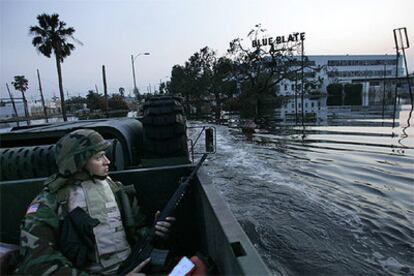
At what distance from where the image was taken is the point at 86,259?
214 centimetres

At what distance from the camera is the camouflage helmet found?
2135 millimetres

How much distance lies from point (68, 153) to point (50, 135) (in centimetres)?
225

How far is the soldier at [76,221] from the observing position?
189cm

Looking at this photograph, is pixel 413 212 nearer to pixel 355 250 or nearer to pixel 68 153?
pixel 355 250

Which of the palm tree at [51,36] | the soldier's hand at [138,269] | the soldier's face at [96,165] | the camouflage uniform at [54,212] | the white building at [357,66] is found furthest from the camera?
the white building at [357,66]

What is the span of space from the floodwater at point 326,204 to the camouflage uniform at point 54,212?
2.75 metres

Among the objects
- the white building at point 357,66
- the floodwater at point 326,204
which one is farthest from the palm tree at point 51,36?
the white building at point 357,66

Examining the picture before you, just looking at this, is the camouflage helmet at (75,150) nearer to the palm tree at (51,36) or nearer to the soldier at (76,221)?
the soldier at (76,221)

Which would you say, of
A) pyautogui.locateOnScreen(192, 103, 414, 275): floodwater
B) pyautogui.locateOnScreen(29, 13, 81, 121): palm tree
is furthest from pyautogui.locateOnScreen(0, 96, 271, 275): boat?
pyautogui.locateOnScreen(29, 13, 81, 121): palm tree

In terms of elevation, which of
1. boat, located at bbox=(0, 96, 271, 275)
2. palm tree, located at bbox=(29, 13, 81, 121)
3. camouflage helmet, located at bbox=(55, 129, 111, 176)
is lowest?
boat, located at bbox=(0, 96, 271, 275)

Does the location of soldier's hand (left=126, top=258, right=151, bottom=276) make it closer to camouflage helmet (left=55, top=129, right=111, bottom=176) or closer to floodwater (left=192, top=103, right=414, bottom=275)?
camouflage helmet (left=55, top=129, right=111, bottom=176)

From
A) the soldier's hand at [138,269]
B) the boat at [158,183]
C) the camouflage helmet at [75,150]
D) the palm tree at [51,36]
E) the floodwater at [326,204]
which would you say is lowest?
the floodwater at [326,204]

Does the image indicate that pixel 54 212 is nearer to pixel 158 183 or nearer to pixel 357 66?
pixel 158 183

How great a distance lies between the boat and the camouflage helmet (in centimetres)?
74
